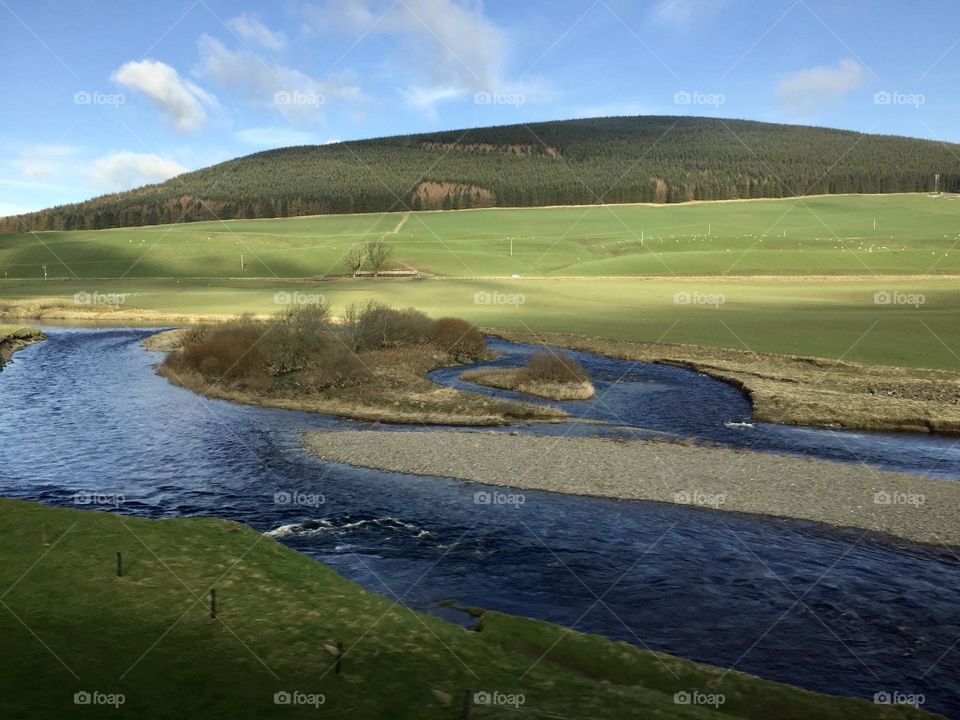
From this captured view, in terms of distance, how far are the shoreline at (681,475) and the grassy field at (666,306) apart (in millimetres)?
25168

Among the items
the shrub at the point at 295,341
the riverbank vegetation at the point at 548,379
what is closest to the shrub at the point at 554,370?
the riverbank vegetation at the point at 548,379

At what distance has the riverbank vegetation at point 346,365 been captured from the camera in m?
42.5

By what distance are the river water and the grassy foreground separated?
1557mm

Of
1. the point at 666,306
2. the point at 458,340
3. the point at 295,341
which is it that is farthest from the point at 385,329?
the point at 666,306

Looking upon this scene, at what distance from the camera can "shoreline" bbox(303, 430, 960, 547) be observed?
26.2 meters

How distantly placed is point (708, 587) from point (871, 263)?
373 ft

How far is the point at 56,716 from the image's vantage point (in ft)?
37.4

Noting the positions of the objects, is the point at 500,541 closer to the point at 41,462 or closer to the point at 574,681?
the point at 574,681

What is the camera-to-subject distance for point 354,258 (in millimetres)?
129000

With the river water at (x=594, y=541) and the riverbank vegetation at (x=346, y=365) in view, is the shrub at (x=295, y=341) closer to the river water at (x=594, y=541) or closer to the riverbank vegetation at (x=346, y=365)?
the riverbank vegetation at (x=346, y=365)

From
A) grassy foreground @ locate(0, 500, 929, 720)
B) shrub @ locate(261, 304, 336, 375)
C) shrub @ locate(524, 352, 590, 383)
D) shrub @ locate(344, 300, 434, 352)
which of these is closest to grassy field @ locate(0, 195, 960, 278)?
shrub @ locate(344, 300, 434, 352)

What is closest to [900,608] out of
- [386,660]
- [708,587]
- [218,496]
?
[708,587]

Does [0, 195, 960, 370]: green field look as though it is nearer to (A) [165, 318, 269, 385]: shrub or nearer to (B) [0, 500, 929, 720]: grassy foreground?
(A) [165, 318, 269, 385]: shrub

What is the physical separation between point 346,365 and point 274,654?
118ft
